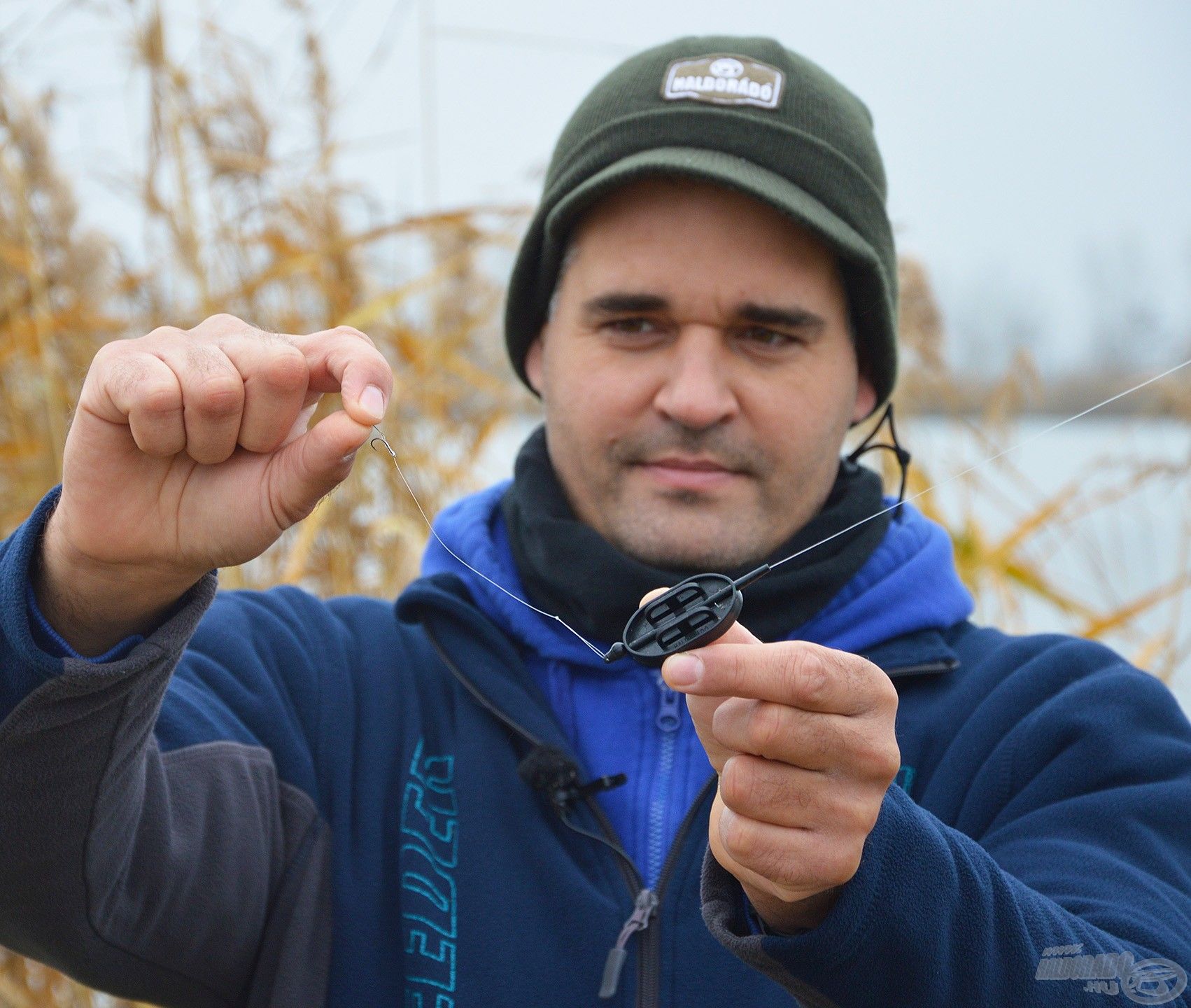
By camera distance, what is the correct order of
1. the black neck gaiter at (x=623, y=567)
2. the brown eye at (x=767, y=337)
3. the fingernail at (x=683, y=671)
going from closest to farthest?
the fingernail at (x=683, y=671) < the black neck gaiter at (x=623, y=567) < the brown eye at (x=767, y=337)

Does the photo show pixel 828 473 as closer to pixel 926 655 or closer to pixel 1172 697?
pixel 926 655

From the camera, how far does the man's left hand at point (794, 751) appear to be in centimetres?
103

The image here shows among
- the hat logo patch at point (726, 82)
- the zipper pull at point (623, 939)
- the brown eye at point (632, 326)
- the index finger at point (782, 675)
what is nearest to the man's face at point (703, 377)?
the brown eye at point (632, 326)

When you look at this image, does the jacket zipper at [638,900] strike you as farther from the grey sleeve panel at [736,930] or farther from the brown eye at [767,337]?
the brown eye at [767,337]

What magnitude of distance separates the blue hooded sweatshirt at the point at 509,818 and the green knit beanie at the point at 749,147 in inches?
19.1

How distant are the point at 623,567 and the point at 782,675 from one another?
0.71 m

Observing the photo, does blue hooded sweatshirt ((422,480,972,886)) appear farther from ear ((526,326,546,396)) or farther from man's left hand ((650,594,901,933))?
man's left hand ((650,594,901,933))

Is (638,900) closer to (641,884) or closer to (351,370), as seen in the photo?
(641,884)

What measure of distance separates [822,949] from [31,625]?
0.92 meters

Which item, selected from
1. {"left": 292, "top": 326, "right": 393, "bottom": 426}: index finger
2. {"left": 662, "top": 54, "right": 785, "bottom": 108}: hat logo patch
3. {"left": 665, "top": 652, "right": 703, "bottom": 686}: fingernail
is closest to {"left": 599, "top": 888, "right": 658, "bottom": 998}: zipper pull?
{"left": 665, "top": 652, "right": 703, "bottom": 686}: fingernail

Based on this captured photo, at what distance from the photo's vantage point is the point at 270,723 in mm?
1676

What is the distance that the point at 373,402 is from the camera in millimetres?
1174

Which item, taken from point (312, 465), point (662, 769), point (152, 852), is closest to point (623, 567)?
point (662, 769)

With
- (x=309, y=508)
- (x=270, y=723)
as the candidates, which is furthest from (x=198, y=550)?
(x=270, y=723)
